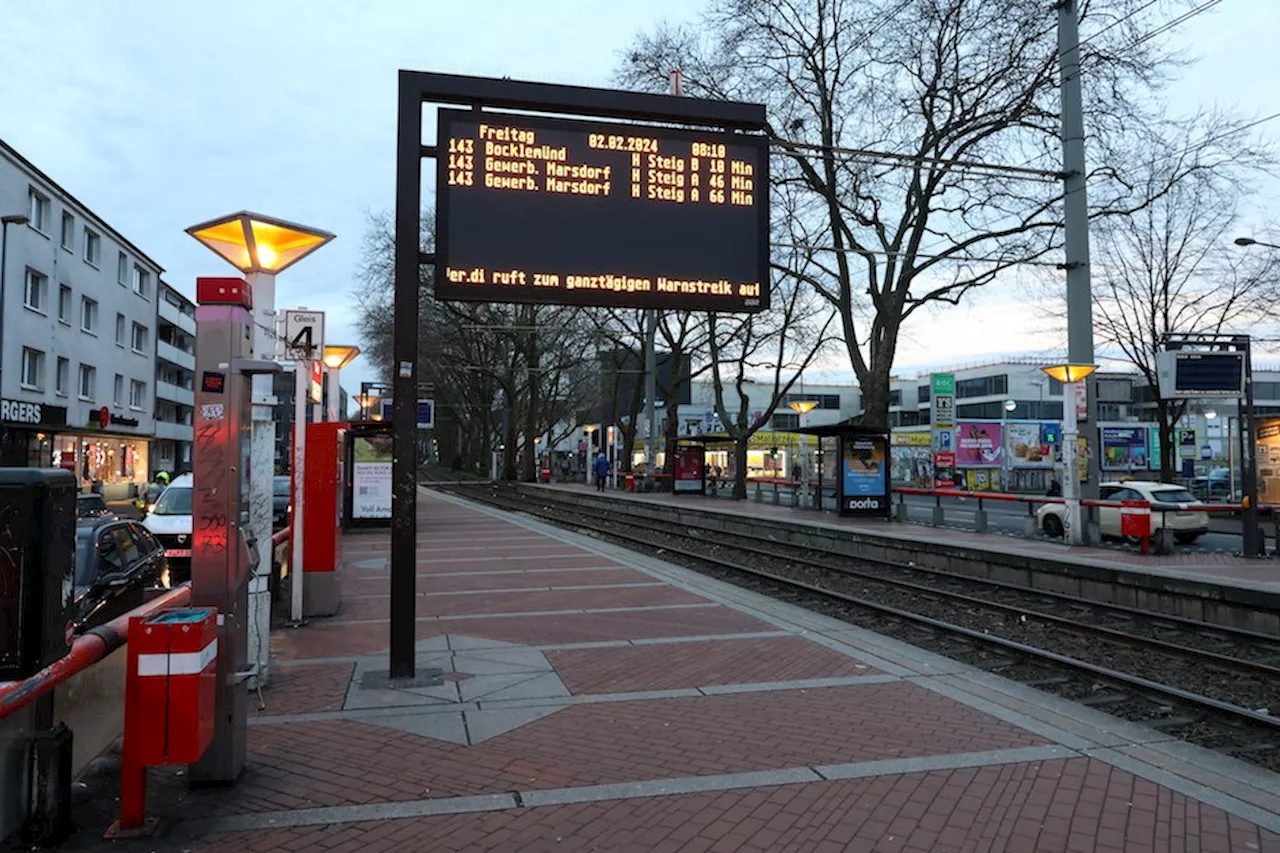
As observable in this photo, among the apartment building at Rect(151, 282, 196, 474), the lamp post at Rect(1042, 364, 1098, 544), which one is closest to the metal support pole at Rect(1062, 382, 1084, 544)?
the lamp post at Rect(1042, 364, 1098, 544)

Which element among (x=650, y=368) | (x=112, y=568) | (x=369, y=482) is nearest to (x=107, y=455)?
(x=650, y=368)

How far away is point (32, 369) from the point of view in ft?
113

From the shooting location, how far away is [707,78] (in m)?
24.3

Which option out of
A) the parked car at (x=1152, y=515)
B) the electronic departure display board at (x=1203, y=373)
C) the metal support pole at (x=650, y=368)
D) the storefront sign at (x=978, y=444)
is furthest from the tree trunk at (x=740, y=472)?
the electronic departure display board at (x=1203, y=373)

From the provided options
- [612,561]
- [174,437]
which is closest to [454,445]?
[174,437]

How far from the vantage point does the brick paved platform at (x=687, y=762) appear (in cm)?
406

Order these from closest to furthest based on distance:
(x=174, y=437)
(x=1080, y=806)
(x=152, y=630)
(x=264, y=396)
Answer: (x=152, y=630), (x=1080, y=806), (x=264, y=396), (x=174, y=437)

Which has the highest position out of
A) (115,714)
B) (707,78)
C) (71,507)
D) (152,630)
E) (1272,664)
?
(707,78)

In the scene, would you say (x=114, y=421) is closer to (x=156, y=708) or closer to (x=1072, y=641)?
(x=1072, y=641)

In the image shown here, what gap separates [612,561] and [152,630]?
444 inches

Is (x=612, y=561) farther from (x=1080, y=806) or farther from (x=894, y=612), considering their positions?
(x=1080, y=806)

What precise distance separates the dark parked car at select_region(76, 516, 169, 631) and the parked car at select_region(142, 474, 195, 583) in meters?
3.51

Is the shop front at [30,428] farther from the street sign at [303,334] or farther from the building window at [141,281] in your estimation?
the street sign at [303,334]

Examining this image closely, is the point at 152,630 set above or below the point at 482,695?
above
